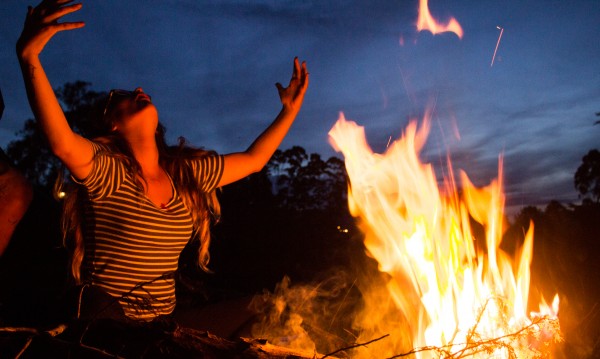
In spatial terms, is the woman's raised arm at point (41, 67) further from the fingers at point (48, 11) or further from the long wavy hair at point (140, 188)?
the long wavy hair at point (140, 188)

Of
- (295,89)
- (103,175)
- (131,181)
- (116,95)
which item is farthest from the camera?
(295,89)

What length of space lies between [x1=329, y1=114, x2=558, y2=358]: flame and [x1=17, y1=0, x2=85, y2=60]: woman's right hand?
306 centimetres

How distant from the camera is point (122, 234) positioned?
2.39 metres

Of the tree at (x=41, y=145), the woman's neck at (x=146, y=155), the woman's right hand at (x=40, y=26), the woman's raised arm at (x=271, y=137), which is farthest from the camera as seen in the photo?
the tree at (x=41, y=145)

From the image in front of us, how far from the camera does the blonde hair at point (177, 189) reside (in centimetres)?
252

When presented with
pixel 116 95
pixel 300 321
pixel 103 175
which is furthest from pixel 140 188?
pixel 300 321

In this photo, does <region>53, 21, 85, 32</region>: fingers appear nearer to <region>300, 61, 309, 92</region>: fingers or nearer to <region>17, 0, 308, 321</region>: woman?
<region>17, 0, 308, 321</region>: woman

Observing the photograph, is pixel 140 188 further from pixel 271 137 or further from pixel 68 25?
pixel 271 137

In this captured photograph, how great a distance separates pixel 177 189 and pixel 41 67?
114 cm

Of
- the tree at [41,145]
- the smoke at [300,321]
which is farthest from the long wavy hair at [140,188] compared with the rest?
the tree at [41,145]

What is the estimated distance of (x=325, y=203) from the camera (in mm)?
23484

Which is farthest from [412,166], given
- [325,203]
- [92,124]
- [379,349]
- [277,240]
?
[325,203]

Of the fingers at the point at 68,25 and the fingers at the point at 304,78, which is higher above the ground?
the fingers at the point at 304,78

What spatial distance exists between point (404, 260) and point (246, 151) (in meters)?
1.82
